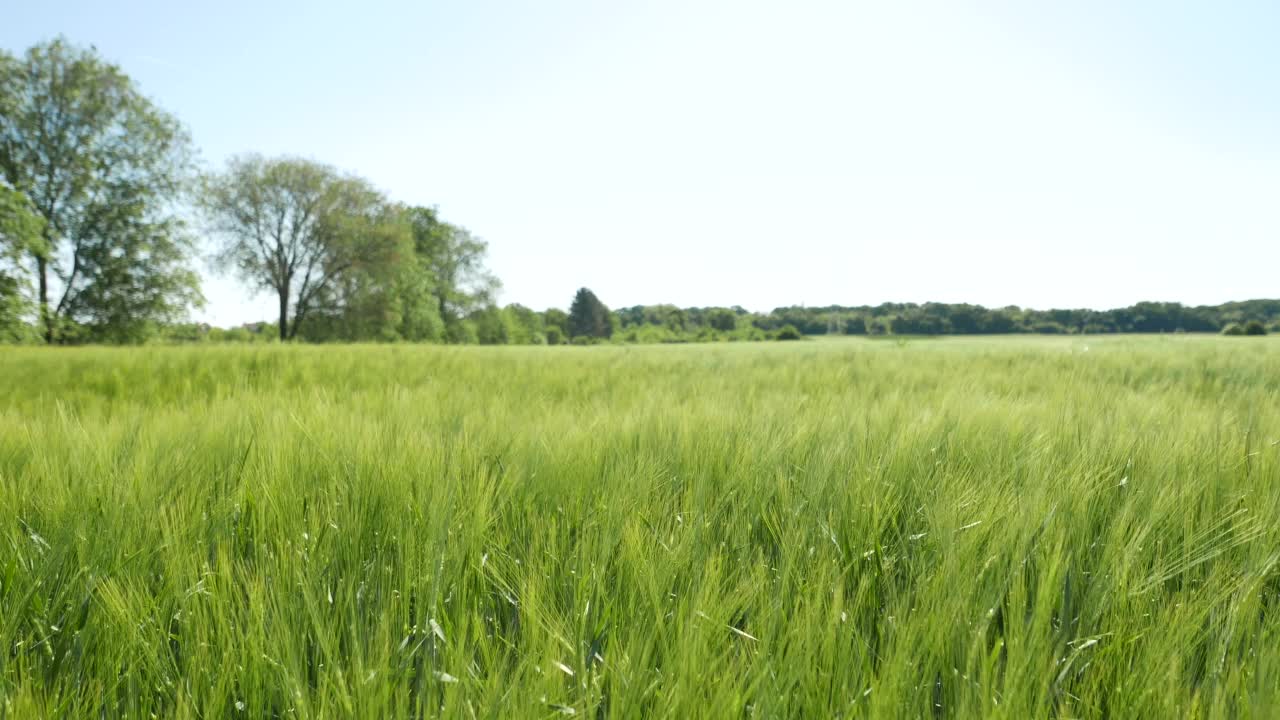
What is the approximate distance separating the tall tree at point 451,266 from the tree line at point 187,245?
0.36 feet

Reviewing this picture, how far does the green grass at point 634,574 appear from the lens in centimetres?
57

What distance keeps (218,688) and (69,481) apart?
2.82 ft

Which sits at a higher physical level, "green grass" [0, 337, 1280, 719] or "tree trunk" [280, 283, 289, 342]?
"tree trunk" [280, 283, 289, 342]

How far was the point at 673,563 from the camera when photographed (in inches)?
29.0

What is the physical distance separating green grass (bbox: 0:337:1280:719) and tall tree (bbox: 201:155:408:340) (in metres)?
30.6

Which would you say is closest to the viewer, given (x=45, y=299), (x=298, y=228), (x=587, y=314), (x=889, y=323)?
(x=45, y=299)

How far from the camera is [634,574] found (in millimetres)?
729

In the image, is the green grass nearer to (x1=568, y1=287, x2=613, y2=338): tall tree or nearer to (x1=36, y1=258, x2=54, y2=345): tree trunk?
(x1=36, y1=258, x2=54, y2=345): tree trunk

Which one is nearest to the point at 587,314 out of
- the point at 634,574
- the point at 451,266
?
the point at 451,266

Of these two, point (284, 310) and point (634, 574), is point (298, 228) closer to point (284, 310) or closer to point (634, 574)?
point (284, 310)

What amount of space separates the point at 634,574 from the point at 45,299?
26.4 meters

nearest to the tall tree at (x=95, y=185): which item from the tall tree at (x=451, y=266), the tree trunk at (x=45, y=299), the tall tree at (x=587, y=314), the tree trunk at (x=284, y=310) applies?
the tree trunk at (x=45, y=299)

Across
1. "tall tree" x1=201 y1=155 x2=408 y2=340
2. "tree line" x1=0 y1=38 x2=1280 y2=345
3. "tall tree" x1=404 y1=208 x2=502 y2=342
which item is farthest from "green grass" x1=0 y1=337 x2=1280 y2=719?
"tall tree" x1=404 y1=208 x2=502 y2=342

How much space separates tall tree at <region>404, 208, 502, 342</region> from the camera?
136 feet
